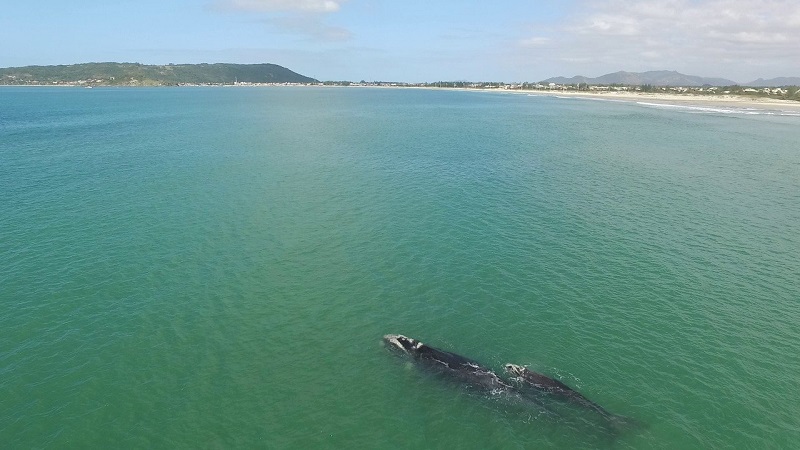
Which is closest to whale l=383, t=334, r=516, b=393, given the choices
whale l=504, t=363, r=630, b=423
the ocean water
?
the ocean water

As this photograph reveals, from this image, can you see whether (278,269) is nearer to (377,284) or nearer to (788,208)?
(377,284)

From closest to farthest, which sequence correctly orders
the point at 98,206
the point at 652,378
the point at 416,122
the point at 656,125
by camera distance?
the point at 652,378 → the point at 98,206 → the point at 656,125 → the point at 416,122

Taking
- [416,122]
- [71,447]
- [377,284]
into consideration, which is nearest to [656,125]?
[416,122]

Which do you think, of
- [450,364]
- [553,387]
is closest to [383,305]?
[450,364]

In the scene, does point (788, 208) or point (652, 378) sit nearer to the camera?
point (652, 378)

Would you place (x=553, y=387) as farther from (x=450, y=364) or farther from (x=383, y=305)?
(x=383, y=305)

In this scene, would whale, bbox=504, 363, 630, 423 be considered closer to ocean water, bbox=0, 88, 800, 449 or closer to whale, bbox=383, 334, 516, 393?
ocean water, bbox=0, 88, 800, 449

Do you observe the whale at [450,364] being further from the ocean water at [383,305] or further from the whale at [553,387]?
the whale at [553,387]
